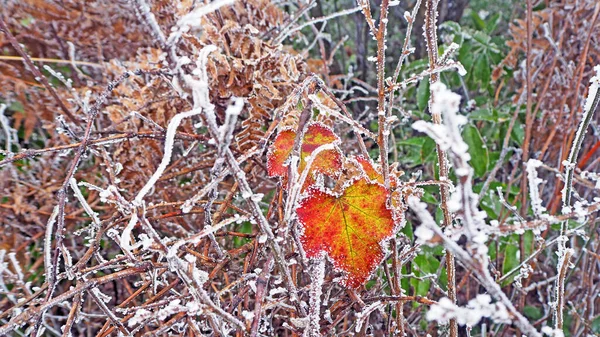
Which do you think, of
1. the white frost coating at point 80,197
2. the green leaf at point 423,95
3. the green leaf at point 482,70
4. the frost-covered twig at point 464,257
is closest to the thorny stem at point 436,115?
the frost-covered twig at point 464,257

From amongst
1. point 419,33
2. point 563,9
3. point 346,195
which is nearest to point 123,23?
point 419,33

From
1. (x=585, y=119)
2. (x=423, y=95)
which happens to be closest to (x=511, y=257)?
(x=423, y=95)

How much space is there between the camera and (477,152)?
1.00 m

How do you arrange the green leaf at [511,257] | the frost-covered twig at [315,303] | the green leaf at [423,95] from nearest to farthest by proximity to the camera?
the frost-covered twig at [315,303]
the green leaf at [511,257]
the green leaf at [423,95]

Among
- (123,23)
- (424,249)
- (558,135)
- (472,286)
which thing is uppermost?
(123,23)

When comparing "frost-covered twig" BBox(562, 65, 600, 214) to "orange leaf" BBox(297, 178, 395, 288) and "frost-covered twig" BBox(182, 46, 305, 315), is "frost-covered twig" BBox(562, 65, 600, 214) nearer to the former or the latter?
"orange leaf" BBox(297, 178, 395, 288)

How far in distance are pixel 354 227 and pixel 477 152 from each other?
0.58 metres

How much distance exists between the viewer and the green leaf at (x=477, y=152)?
0.99 metres

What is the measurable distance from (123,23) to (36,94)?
0.90 feet

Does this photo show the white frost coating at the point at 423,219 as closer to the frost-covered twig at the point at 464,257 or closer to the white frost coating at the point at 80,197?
the frost-covered twig at the point at 464,257

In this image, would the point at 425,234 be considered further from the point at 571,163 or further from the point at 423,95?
the point at 423,95

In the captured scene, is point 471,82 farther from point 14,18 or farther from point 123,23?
point 14,18

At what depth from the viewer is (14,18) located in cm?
123

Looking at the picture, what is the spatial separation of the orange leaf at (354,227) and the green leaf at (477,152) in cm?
56
